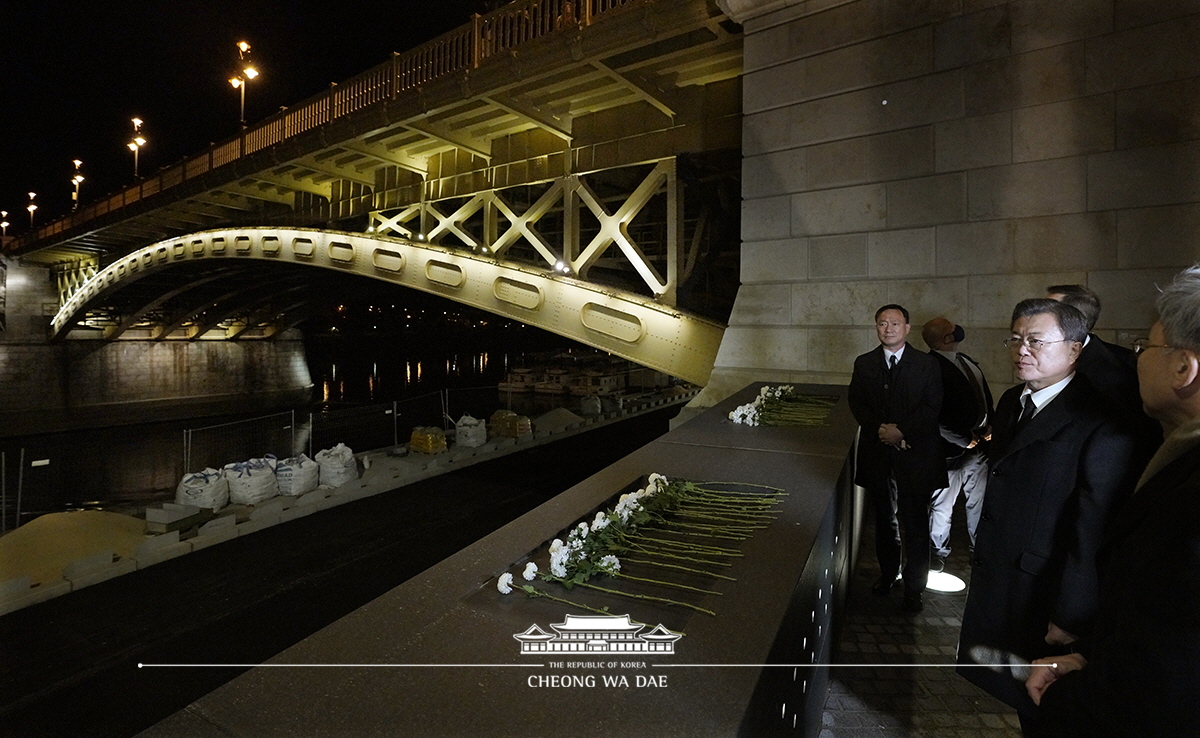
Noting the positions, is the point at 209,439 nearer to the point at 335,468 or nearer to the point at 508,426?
the point at 508,426

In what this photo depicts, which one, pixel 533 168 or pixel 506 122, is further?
pixel 533 168

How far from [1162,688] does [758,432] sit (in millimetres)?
2921

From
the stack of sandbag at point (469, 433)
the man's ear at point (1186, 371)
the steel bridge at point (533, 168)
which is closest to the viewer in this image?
the man's ear at point (1186, 371)

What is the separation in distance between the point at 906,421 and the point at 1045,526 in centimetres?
178

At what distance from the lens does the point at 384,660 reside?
1411mm

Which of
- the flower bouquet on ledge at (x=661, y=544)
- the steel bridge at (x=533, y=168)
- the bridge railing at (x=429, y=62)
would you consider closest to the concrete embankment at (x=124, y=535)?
the steel bridge at (x=533, y=168)

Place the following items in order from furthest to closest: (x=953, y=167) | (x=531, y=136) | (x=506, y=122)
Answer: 1. (x=531, y=136)
2. (x=506, y=122)
3. (x=953, y=167)

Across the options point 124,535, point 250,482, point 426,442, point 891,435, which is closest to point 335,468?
point 250,482

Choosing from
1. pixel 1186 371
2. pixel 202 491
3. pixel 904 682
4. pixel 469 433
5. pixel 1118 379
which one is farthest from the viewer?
pixel 469 433

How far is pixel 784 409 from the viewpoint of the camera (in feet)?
15.8

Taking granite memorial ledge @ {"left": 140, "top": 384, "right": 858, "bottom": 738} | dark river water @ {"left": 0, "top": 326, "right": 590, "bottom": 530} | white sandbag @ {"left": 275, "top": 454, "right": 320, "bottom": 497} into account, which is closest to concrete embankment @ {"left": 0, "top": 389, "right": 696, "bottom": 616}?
white sandbag @ {"left": 275, "top": 454, "right": 320, "bottom": 497}

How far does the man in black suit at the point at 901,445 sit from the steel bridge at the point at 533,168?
4886mm

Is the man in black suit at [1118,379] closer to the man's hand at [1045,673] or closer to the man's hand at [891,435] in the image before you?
the man's hand at [1045,673]

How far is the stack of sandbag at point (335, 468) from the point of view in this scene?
10.2 m
